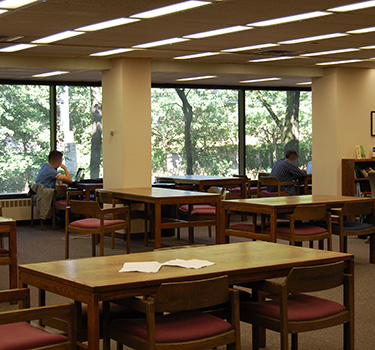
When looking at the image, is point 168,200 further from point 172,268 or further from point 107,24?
point 172,268

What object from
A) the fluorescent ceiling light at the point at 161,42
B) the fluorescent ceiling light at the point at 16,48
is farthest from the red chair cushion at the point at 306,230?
the fluorescent ceiling light at the point at 16,48

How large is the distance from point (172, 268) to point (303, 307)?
0.84m

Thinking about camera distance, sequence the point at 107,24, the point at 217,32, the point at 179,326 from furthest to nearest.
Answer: the point at 217,32 → the point at 107,24 → the point at 179,326

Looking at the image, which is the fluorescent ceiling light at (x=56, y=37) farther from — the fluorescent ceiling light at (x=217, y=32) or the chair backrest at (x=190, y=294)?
the chair backrest at (x=190, y=294)

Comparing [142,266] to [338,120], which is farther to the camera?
[338,120]

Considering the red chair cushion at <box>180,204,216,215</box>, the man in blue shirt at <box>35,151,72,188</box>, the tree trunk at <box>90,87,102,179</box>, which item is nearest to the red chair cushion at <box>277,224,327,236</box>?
the red chair cushion at <box>180,204,216,215</box>

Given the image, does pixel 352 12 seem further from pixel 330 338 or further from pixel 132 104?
pixel 132 104

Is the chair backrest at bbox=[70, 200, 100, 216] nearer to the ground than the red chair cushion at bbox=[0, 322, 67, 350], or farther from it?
farther from it

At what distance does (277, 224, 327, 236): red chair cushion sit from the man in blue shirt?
5.15 meters

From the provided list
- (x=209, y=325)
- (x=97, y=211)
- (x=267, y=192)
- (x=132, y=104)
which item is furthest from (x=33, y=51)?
(x=209, y=325)

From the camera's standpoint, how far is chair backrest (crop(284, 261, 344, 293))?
3.95 metres

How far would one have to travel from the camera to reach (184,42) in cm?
891

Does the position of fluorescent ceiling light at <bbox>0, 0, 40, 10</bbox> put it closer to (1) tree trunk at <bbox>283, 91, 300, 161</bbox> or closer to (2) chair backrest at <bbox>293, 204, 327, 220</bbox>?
(2) chair backrest at <bbox>293, 204, 327, 220</bbox>

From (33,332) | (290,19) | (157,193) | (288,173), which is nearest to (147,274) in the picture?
(33,332)
